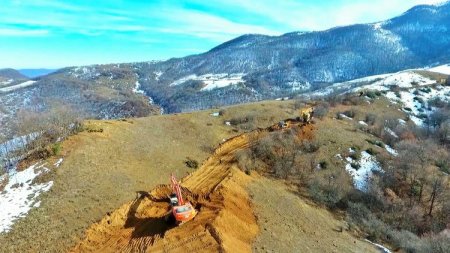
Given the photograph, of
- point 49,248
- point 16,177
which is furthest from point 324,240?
point 16,177

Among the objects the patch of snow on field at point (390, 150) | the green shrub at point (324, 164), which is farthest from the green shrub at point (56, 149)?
the patch of snow on field at point (390, 150)

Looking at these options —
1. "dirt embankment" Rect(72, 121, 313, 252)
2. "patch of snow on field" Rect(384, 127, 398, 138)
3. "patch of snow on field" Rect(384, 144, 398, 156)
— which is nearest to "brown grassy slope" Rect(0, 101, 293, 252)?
"dirt embankment" Rect(72, 121, 313, 252)

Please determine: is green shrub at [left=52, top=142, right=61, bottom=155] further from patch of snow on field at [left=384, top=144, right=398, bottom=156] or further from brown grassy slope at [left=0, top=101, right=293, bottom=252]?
patch of snow on field at [left=384, top=144, right=398, bottom=156]

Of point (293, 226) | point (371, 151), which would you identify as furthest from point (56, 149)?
point (371, 151)

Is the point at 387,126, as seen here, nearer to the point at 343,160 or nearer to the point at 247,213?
the point at 343,160

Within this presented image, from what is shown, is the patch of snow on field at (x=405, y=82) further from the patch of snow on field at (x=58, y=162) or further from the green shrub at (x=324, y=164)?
the patch of snow on field at (x=58, y=162)

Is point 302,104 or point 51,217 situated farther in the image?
point 302,104

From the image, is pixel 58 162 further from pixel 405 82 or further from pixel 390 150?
pixel 405 82
